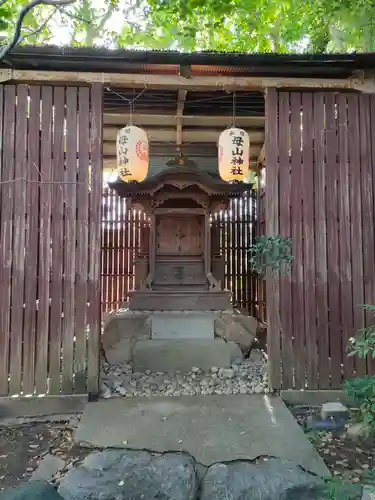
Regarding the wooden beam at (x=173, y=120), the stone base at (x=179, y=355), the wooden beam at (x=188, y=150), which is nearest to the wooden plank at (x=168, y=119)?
the wooden beam at (x=173, y=120)

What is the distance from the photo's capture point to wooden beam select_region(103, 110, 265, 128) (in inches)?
259

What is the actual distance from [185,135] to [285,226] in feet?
12.7

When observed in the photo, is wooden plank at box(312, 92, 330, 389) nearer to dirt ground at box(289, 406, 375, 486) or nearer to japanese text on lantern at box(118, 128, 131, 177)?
dirt ground at box(289, 406, 375, 486)

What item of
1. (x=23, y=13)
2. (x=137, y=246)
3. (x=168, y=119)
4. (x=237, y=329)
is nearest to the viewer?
(x=23, y=13)

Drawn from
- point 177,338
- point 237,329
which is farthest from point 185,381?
point 237,329

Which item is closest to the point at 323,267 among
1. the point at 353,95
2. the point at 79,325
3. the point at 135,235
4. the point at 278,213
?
the point at 278,213

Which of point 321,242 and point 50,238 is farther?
point 321,242

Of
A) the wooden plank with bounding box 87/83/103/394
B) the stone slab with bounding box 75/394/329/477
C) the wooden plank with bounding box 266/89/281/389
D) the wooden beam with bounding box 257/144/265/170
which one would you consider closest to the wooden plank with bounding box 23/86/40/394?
the wooden plank with bounding box 87/83/103/394

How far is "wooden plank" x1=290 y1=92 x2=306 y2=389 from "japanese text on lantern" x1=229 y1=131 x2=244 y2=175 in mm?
817

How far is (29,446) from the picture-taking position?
3766 millimetres

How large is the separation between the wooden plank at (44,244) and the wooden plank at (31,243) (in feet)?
0.17

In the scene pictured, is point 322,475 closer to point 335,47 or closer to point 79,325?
point 79,325

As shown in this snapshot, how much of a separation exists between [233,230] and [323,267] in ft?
14.0

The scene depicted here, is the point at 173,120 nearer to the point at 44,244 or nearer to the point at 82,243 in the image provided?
the point at 82,243
